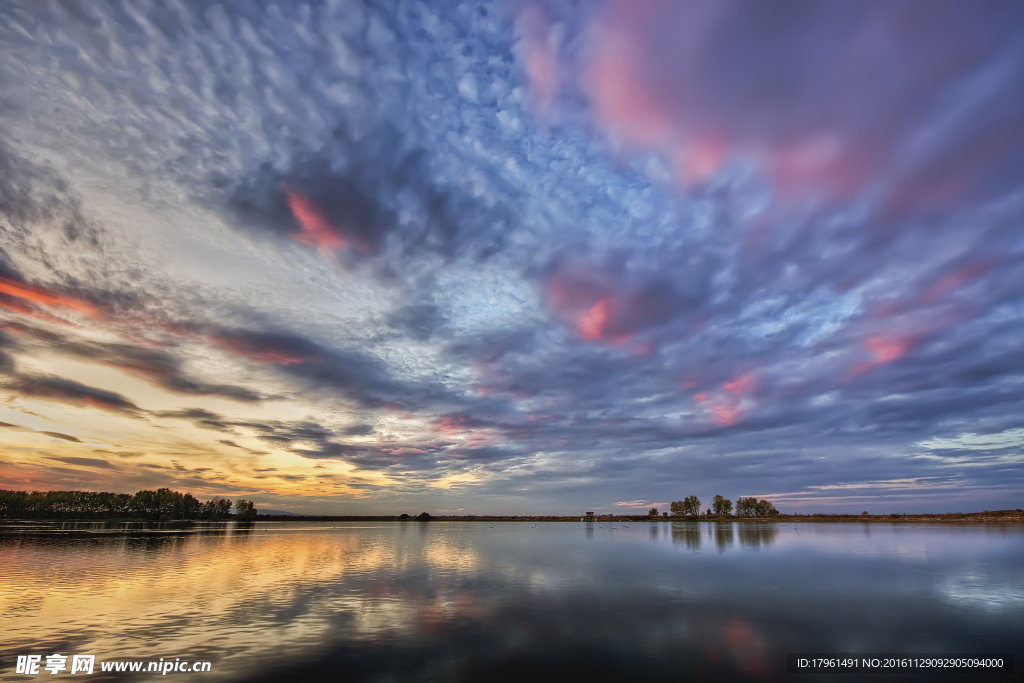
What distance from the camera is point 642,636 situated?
2759cm

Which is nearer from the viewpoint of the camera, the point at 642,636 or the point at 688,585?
the point at 642,636

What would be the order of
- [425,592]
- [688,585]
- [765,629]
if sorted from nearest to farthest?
[765,629], [425,592], [688,585]

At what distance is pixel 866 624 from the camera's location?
3125cm

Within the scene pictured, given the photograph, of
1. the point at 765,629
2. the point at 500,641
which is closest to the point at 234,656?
the point at 500,641

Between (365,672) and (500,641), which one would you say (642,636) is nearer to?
(500,641)

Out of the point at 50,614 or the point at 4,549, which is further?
the point at 4,549

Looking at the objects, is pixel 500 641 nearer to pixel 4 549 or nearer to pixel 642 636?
pixel 642 636

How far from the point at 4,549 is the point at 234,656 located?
276 feet

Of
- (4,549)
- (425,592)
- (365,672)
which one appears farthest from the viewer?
(4,549)

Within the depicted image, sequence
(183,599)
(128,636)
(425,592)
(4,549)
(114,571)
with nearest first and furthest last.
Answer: (128,636), (183,599), (425,592), (114,571), (4,549)

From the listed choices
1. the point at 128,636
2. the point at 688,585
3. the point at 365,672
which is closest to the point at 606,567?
the point at 688,585

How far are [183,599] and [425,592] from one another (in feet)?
65.1

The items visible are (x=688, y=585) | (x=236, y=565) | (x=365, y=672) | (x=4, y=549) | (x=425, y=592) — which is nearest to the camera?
(x=365, y=672)

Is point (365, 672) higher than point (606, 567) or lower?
higher
